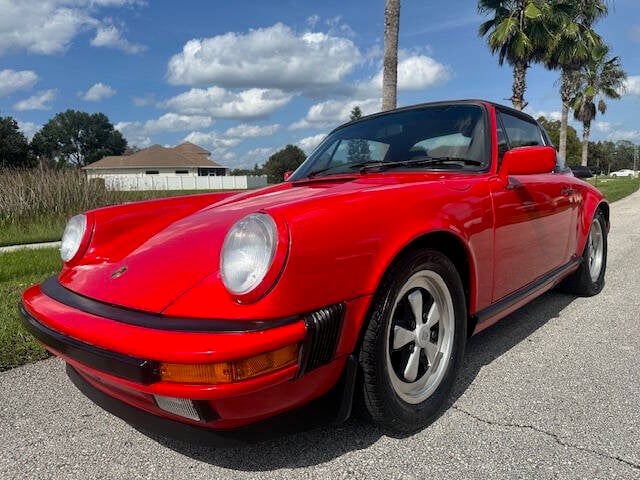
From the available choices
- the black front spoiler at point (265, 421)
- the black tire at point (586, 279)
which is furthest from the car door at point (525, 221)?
the black front spoiler at point (265, 421)

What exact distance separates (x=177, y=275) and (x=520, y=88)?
53.9ft

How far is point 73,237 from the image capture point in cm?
250

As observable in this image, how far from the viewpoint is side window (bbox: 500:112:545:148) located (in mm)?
3182

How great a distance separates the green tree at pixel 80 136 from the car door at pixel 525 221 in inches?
3935

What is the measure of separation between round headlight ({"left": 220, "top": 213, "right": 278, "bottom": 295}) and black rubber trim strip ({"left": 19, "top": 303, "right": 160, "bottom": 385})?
1.18ft

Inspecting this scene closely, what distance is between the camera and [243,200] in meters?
2.59

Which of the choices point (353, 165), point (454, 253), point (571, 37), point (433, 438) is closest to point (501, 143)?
point (353, 165)

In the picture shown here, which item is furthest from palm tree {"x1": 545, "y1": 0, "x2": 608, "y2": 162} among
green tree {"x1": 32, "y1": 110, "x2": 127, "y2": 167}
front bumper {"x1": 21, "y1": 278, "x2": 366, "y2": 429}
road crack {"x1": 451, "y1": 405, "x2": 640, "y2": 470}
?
green tree {"x1": 32, "y1": 110, "x2": 127, "y2": 167}

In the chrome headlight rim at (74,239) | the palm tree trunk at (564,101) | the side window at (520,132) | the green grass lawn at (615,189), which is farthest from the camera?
the palm tree trunk at (564,101)

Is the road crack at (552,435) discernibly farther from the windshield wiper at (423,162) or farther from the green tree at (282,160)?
the green tree at (282,160)

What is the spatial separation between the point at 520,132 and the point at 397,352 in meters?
2.05

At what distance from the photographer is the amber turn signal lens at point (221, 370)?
1.52m

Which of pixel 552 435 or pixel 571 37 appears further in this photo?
pixel 571 37

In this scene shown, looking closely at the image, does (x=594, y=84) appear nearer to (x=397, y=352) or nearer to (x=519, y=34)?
(x=519, y=34)
